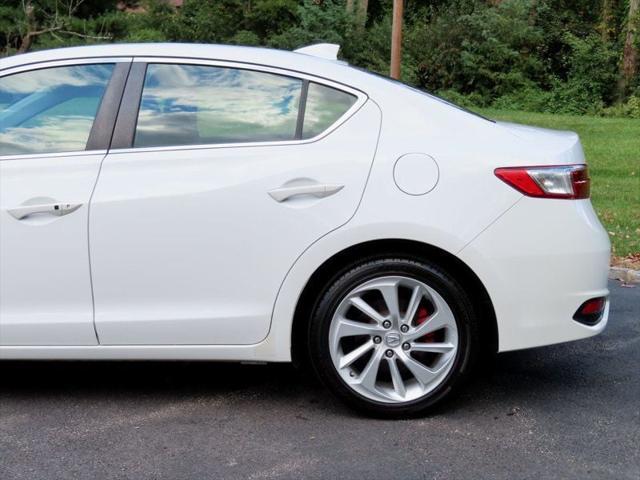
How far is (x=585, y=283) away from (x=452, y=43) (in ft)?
83.6

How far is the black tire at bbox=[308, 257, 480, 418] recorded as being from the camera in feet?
13.4

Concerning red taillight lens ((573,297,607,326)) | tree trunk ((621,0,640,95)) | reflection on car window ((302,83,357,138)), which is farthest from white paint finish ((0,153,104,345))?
tree trunk ((621,0,640,95))

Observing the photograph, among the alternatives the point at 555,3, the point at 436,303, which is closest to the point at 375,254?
the point at 436,303

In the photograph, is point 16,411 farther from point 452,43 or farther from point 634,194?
point 452,43

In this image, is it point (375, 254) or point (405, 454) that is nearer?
point (405, 454)

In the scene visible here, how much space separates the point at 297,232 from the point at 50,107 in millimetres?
1267

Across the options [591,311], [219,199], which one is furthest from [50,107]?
[591,311]

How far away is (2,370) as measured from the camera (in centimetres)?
507

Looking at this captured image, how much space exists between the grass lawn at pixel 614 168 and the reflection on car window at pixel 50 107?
17.0 feet

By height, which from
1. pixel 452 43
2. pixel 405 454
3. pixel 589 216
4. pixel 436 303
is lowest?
pixel 452 43

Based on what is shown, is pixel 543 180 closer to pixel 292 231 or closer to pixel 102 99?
pixel 292 231

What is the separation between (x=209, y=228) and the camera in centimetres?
405

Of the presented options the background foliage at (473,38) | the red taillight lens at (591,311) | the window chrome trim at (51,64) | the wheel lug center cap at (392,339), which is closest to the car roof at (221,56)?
the window chrome trim at (51,64)

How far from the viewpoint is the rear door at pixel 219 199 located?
13.3 ft
